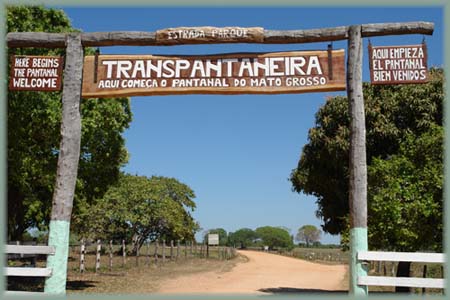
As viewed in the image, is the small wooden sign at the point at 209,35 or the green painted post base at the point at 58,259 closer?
the green painted post base at the point at 58,259

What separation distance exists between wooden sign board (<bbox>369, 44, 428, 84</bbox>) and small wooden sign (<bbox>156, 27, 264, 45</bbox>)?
1.91 meters

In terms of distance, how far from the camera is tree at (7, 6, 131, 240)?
14.5 m

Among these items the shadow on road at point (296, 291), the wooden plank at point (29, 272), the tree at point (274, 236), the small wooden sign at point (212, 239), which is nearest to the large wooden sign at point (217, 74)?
the wooden plank at point (29, 272)

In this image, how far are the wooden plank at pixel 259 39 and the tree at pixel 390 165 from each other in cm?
557

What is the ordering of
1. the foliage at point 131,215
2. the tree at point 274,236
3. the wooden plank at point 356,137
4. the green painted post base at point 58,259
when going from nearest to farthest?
the wooden plank at point 356,137, the green painted post base at point 58,259, the foliage at point 131,215, the tree at point 274,236

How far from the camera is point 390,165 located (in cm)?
1348

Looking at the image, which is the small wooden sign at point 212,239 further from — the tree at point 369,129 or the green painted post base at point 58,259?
the green painted post base at point 58,259

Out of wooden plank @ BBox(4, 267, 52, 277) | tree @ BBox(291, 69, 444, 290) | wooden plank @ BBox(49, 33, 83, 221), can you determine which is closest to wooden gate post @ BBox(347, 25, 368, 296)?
wooden plank @ BBox(49, 33, 83, 221)

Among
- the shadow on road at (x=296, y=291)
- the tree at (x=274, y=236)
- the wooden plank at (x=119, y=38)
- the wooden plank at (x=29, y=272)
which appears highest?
the wooden plank at (x=119, y=38)

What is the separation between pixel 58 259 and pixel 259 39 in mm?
4832

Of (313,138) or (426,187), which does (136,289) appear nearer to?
(313,138)

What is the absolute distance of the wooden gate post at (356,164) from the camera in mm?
7727

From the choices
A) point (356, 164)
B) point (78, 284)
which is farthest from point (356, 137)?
point (78, 284)

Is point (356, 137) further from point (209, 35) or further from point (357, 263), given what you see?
point (209, 35)
